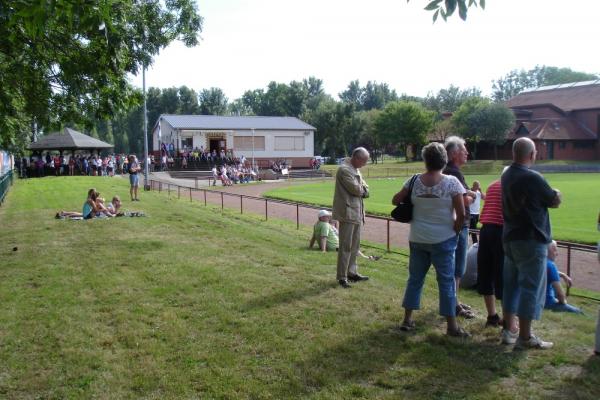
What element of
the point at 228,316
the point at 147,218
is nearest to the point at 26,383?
the point at 228,316

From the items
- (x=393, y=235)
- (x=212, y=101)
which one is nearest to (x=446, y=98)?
(x=212, y=101)

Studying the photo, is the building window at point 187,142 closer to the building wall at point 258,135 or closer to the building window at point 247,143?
the building wall at point 258,135

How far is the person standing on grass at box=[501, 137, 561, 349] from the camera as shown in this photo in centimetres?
504

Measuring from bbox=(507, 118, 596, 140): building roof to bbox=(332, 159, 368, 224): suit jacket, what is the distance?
64.4 metres

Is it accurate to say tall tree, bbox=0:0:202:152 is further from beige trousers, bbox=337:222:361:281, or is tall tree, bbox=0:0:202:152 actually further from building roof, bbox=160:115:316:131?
building roof, bbox=160:115:316:131

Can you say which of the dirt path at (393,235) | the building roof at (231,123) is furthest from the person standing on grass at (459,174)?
the building roof at (231,123)

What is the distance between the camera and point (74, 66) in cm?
1027

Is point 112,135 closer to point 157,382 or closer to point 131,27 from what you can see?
point 131,27

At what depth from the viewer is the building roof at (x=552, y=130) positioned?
6831cm

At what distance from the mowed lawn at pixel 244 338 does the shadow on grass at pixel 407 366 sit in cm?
2

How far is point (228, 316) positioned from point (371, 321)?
153 centimetres

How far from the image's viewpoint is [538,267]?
202 inches

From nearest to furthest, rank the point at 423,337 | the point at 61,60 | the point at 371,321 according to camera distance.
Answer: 1. the point at 423,337
2. the point at 371,321
3. the point at 61,60

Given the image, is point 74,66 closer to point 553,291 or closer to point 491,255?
point 491,255
